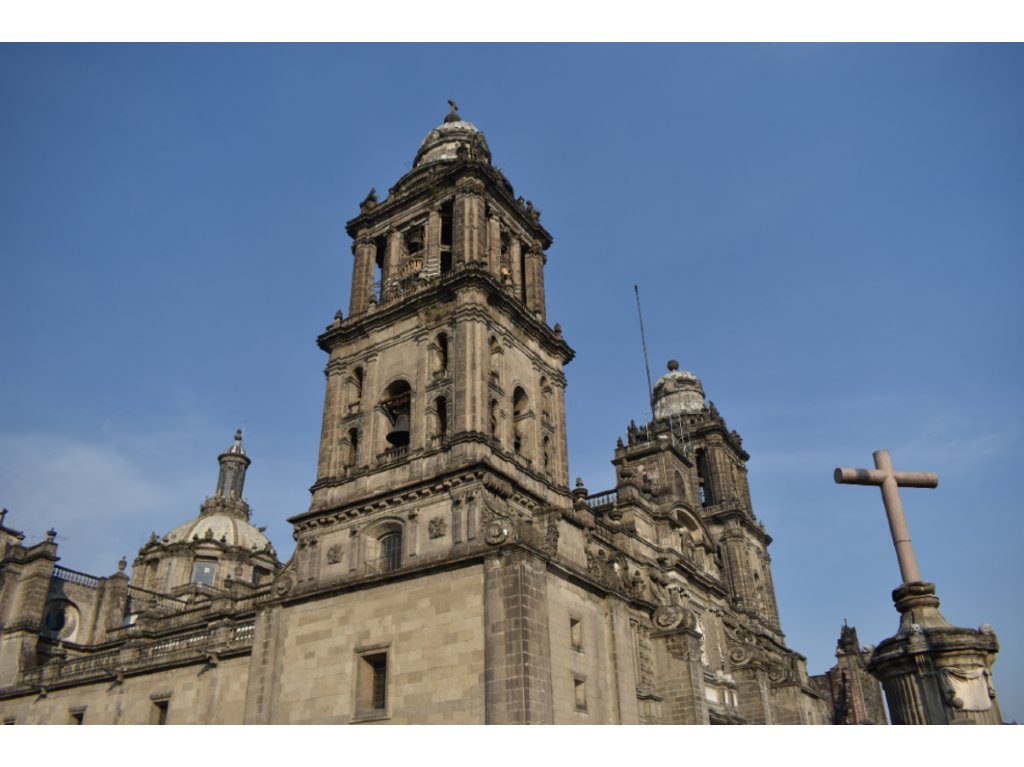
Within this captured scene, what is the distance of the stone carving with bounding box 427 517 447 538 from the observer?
27.6 meters

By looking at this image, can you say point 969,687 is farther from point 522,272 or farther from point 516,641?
point 522,272

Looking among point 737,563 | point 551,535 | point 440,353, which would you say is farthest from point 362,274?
point 737,563

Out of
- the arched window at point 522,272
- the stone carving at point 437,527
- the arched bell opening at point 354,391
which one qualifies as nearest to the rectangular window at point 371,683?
the stone carving at point 437,527

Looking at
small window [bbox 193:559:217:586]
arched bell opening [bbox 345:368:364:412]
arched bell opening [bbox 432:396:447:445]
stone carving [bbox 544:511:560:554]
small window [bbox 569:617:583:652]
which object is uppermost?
small window [bbox 193:559:217:586]

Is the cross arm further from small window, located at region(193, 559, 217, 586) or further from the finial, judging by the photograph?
small window, located at region(193, 559, 217, 586)

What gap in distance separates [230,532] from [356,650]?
4577 centimetres

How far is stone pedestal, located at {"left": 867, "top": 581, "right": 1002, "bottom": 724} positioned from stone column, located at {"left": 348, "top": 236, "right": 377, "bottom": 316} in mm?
27785

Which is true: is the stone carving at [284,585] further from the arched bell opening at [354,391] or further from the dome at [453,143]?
the dome at [453,143]

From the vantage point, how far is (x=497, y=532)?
2553cm

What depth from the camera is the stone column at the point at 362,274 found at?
36719 millimetres

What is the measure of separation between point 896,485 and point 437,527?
16750 mm

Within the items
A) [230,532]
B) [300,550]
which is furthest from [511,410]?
[230,532]

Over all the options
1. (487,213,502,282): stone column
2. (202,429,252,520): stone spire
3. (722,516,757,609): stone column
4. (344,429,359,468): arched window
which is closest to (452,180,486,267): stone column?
(487,213,502,282): stone column

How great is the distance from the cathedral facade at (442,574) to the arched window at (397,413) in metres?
0.12
